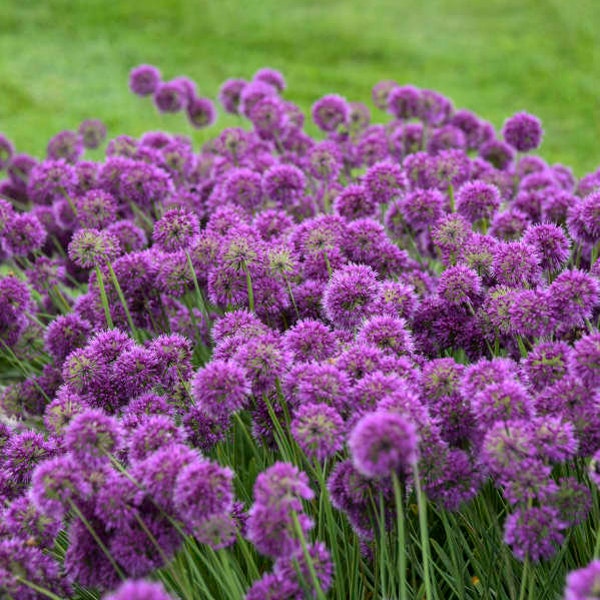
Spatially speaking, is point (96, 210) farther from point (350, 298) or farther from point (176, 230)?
point (350, 298)

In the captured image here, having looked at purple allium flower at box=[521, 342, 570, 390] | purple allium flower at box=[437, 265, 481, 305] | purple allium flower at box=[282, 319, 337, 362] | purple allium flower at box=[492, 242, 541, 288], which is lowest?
purple allium flower at box=[282, 319, 337, 362]

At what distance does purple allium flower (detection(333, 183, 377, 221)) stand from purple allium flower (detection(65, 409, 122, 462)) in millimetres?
1422

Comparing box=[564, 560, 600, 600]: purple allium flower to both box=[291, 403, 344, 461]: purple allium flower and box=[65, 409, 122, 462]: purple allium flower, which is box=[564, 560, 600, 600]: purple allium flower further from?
box=[65, 409, 122, 462]: purple allium flower

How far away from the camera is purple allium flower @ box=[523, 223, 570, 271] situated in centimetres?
236

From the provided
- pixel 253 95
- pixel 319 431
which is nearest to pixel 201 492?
pixel 319 431

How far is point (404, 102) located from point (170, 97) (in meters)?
1.25

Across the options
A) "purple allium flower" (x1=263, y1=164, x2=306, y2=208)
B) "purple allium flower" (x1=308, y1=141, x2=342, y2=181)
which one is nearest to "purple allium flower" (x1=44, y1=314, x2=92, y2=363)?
"purple allium flower" (x1=263, y1=164, x2=306, y2=208)

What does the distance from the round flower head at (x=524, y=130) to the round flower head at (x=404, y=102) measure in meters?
0.46

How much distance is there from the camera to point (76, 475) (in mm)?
1672

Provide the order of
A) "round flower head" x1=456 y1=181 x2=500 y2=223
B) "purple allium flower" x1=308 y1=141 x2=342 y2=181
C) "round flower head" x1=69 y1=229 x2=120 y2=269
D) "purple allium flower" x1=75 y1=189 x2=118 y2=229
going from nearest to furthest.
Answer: "round flower head" x1=69 y1=229 x2=120 y2=269 < "round flower head" x1=456 y1=181 x2=500 y2=223 < "purple allium flower" x1=75 y1=189 x2=118 y2=229 < "purple allium flower" x1=308 y1=141 x2=342 y2=181

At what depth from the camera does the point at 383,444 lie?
150 centimetres

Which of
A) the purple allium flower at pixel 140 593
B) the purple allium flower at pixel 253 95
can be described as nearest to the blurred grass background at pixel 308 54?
the purple allium flower at pixel 253 95

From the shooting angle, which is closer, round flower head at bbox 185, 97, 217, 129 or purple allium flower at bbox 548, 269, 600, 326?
purple allium flower at bbox 548, 269, 600, 326

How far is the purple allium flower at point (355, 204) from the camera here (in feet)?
9.50
